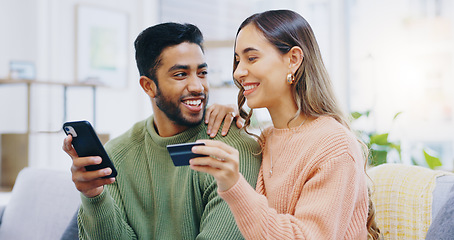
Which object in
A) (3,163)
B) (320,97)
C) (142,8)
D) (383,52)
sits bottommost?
(3,163)

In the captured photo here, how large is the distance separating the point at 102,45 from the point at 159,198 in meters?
3.46

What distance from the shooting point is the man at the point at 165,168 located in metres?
1.43

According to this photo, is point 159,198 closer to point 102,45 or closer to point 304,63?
point 304,63

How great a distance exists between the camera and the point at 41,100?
4246mm

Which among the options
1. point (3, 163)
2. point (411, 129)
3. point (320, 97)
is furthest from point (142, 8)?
point (320, 97)

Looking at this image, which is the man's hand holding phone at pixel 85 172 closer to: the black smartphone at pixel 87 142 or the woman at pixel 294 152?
the black smartphone at pixel 87 142

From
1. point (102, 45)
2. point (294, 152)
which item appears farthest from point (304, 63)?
point (102, 45)

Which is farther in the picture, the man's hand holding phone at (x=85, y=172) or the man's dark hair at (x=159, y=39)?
the man's dark hair at (x=159, y=39)

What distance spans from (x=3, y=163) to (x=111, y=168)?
2594 mm

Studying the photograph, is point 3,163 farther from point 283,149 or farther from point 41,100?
point 283,149

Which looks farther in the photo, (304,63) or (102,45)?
(102,45)

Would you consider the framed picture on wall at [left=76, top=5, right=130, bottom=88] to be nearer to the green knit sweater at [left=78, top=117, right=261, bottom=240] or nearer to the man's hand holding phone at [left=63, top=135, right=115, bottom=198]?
the green knit sweater at [left=78, top=117, right=261, bottom=240]

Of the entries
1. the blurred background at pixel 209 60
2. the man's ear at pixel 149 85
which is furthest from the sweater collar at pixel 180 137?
the blurred background at pixel 209 60

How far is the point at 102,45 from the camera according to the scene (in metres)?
4.72
